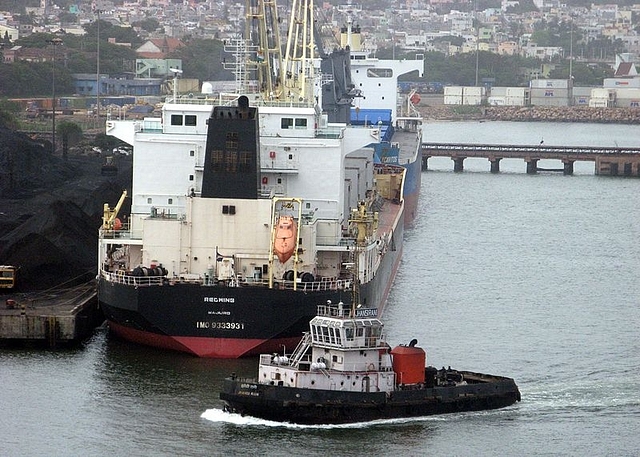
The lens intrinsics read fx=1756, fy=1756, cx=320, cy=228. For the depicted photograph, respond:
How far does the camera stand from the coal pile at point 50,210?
45.8 meters

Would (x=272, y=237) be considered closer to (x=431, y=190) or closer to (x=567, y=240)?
(x=567, y=240)

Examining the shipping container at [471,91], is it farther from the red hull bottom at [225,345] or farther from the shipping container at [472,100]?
the red hull bottom at [225,345]

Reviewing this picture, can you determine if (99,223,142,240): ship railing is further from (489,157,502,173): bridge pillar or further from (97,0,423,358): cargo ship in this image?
(489,157,502,173): bridge pillar

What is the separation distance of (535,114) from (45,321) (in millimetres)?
149533

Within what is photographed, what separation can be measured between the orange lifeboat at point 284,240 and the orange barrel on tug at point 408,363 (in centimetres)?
505

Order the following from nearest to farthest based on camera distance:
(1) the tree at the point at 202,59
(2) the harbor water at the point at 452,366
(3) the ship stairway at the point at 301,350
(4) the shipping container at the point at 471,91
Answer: (2) the harbor water at the point at 452,366 < (3) the ship stairway at the point at 301,350 < (1) the tree at the point at 202,59 < (4) the shipping container at the point at 471,91

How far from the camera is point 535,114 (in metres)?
187

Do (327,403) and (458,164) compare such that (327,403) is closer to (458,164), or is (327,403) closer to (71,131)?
(71,131)

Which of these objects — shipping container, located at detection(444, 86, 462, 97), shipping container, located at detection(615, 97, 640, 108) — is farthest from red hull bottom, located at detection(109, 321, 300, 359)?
shipping container, located at detection(615, 97, 640, 108)

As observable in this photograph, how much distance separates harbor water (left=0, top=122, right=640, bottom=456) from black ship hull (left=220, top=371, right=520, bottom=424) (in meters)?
0.21

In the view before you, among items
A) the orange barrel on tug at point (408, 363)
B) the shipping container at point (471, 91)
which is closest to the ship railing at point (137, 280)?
the orange barrel on tug at point (408, 363)

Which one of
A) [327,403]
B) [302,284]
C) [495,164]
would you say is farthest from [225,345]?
[495,164]

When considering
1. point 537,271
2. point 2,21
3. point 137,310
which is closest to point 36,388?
point 137,310

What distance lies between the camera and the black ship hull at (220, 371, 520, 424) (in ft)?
111
